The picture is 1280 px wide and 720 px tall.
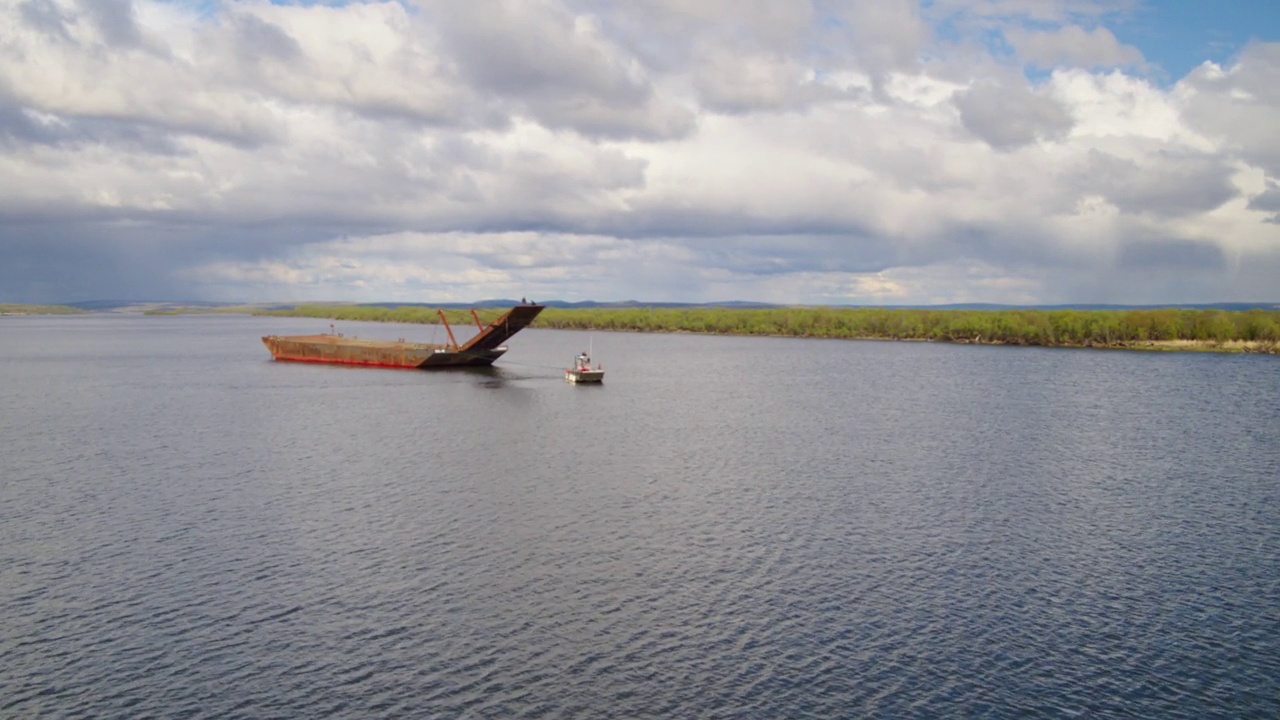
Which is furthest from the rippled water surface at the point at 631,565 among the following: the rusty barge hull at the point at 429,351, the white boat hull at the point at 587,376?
the rusty barge hull at the point at 429,351

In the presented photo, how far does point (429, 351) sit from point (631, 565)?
85004 millimetres

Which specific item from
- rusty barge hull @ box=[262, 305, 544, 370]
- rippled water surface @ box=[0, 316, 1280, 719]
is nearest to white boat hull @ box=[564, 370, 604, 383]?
rusty barge hull @ box=[262, 305, 544, 370]

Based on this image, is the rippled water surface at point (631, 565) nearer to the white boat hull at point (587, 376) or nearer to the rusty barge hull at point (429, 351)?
the white boat hull at point (587, 376)

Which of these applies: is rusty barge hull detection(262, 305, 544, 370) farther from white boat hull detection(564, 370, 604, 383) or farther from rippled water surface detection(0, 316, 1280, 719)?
rippled water surface detection(0, 316, 1280, 719)

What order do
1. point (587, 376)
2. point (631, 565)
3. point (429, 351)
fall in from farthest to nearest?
point (429, 351)
point (587, 376)
point (631, 565)

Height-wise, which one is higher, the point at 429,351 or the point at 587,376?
the point at 429,351

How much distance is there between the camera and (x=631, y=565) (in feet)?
109

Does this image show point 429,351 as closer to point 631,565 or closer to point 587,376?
point 587,376

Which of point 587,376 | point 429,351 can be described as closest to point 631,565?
point 587,376

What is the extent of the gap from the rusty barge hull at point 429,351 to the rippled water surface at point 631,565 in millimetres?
38771

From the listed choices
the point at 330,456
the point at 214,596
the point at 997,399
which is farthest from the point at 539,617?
the point at 997,399

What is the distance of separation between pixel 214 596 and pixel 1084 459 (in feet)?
165

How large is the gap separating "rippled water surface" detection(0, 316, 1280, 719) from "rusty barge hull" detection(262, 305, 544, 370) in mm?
38771

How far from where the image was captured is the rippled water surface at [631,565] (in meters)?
23.5
